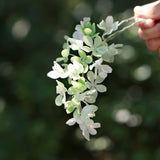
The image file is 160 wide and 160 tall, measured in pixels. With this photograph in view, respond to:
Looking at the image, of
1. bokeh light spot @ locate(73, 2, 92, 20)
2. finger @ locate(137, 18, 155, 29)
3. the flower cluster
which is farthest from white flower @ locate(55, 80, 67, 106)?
bokeh light spot @ locate(73, 2, 92, 20)

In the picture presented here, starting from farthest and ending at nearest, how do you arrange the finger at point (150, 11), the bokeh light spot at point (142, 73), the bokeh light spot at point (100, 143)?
the bokeh light spot at point (100, 143)
the bokeh light spot at point (142, 73)
the finger at point (150, 11)

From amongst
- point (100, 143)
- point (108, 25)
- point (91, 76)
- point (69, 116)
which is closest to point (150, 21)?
point (108, 25)

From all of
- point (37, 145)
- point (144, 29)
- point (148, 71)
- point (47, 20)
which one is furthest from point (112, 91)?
point (144, 29)

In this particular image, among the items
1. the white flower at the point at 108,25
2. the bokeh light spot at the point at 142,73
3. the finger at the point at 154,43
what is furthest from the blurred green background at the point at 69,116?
the white flower at the point at 108,25

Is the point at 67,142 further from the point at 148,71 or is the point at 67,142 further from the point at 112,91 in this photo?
the point at 148,71

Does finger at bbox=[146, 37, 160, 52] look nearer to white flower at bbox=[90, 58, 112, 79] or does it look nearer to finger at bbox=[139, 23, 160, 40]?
finger at bbox=[139, 23, 160, 40]

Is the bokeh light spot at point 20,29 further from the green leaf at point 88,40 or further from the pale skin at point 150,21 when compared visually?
the green leaf at point 88,40
